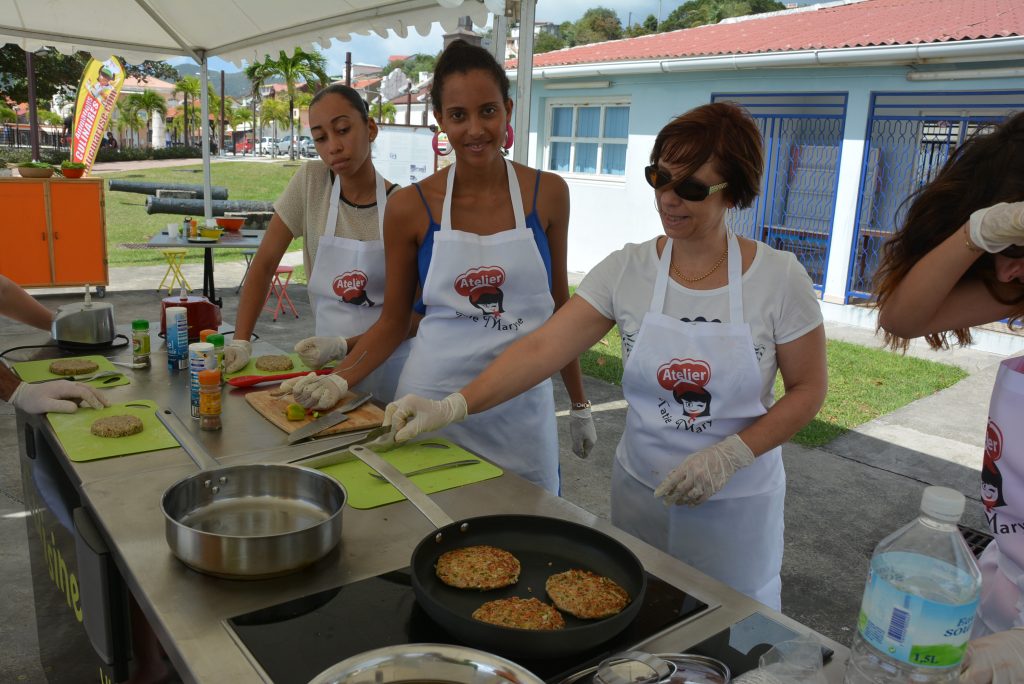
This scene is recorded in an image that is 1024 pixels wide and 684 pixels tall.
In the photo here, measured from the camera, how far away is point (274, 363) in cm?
262

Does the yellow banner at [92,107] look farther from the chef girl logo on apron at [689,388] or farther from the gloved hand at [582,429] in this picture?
the chef girl logo on apron at [689,388]

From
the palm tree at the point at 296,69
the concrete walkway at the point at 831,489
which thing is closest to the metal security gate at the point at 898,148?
the concrete walkway at the point at 831,489

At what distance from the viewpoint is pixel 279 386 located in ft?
7.97

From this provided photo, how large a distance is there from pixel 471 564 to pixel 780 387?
17.7 ft

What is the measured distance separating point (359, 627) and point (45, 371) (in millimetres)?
1834

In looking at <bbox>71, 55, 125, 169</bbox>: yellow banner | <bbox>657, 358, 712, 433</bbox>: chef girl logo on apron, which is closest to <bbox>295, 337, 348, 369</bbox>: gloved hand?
<bbox>657, 358, 712, 433</bbox>: chef girl logo on apron

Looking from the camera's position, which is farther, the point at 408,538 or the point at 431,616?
the point at 408,538

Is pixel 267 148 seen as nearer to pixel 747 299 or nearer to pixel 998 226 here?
pixel 747 299

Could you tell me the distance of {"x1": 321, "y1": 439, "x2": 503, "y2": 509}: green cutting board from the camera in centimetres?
164

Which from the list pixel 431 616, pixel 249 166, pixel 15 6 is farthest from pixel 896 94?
Result: pixel 249 166

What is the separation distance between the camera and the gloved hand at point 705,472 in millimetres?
1682

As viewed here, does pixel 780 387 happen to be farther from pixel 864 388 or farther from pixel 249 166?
pixel 249 166

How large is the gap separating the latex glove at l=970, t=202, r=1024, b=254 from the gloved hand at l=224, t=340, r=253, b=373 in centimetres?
221

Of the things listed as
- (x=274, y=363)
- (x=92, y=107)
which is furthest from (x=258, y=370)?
(x=92, y=107)
